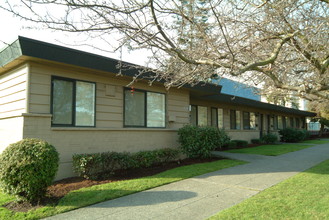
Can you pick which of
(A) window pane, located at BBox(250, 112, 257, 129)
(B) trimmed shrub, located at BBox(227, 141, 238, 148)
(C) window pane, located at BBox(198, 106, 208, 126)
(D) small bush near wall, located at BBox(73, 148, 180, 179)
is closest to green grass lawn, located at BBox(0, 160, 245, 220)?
(D) small bush near wall, located at BBox(73, 148, 180, 179)

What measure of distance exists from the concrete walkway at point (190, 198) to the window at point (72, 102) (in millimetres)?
3188

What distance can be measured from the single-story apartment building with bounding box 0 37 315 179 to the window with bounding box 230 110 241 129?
734 centimetres

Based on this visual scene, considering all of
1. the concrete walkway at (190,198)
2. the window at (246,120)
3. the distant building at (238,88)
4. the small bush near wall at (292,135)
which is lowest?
the concrete walkway at (190,198)

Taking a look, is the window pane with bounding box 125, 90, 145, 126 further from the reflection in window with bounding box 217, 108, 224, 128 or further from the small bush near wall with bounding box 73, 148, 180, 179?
→ the reflection in window with bounding box 217, 108, 224, 128

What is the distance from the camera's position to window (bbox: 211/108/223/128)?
1566 centimetres

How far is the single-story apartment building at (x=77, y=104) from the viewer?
258 inches

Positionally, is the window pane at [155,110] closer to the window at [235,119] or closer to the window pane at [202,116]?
the window pane at [202,116]

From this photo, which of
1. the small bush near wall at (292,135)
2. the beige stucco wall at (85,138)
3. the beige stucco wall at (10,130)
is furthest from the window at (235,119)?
the beige stucco wall at (10,130)

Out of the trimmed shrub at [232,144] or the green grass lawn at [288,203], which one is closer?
the green grass lawn at [288,203]

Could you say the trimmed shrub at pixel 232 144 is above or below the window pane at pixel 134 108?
below

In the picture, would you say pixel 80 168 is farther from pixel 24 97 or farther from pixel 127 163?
pixel 24 97

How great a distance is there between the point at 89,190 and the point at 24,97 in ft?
10.4

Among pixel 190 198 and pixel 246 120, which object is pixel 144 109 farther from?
pixel 246 120

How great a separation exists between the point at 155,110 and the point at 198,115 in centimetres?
522
